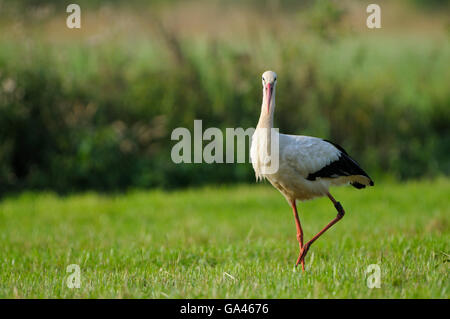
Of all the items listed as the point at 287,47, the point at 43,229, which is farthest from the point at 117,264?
the point at 287,47

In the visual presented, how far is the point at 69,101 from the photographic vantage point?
41.5ft

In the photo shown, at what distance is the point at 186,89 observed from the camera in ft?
43.9

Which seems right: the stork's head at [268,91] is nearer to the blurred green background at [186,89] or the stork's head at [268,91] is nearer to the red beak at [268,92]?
the red beak at [268,92]

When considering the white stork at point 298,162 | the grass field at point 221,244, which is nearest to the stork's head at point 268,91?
the white stork at point 298,162

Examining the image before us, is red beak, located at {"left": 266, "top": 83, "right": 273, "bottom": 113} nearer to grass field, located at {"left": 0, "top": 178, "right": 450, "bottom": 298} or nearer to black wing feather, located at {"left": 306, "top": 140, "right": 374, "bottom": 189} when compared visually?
black wing feather, located at {"left": 306, "top": 140, "right": 374, "bottom": 189}

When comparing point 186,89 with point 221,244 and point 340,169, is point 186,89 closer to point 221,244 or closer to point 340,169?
point 221,244

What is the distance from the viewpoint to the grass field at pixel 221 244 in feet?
15.8

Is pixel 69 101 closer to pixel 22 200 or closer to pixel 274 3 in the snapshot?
pixel 22 200

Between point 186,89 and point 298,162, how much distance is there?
782cm

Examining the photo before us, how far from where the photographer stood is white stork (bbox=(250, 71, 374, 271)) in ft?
19.1

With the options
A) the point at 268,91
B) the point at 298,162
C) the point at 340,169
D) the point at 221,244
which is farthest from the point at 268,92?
the point at 221,244

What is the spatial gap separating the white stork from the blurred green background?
6.10 m

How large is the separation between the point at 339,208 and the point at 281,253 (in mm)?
792
